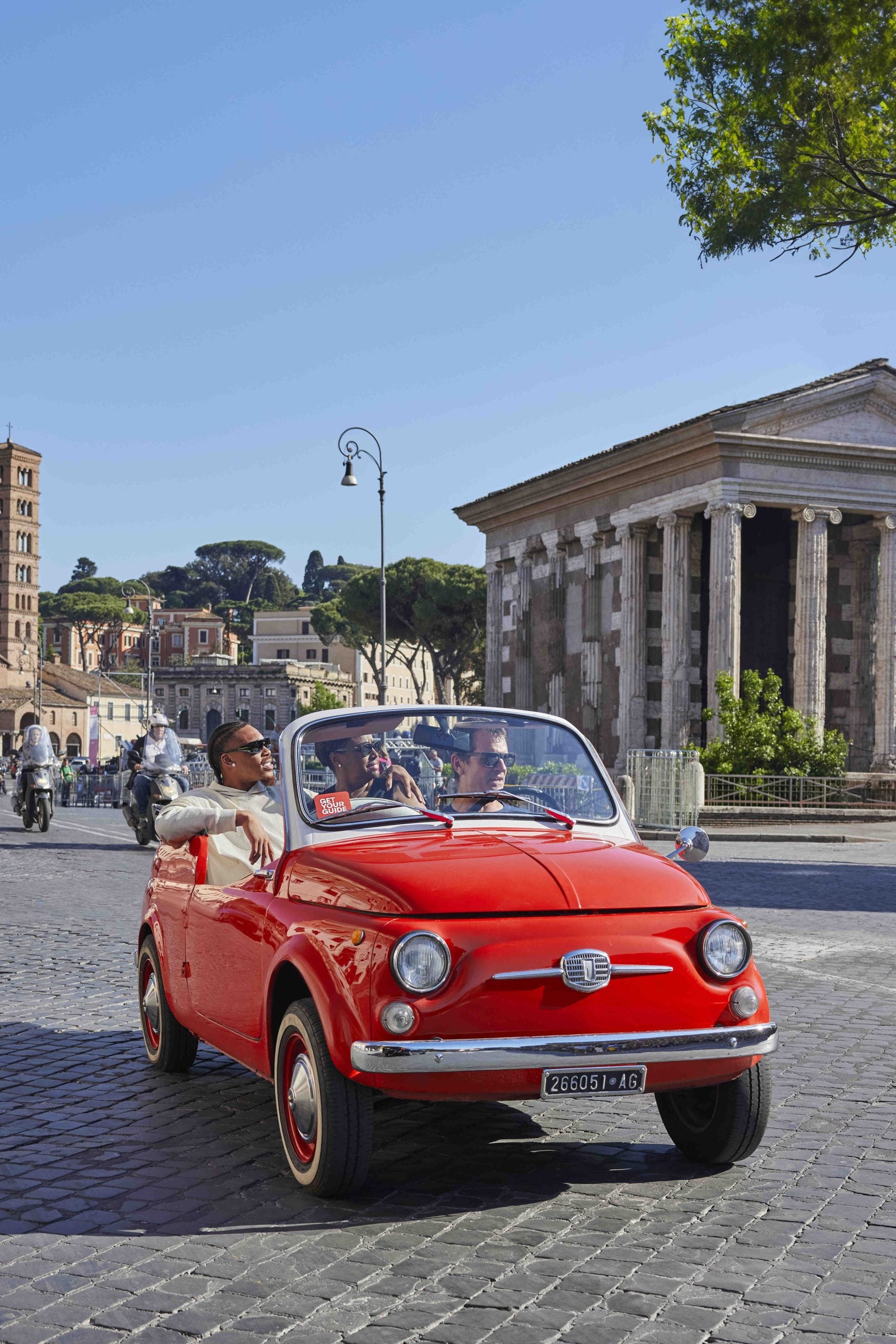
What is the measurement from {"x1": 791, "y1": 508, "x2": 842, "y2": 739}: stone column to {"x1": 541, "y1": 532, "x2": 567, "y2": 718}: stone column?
29.9 feet

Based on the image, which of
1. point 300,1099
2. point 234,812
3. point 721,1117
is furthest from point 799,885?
point 300,1099

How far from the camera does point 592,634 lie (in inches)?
1786

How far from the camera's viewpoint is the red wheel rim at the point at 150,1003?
6676mm

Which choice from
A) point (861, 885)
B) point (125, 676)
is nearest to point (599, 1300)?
point (861, 885)

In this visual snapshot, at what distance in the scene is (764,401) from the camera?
→ 39.0 metres

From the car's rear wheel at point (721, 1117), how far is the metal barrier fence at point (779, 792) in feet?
88.3

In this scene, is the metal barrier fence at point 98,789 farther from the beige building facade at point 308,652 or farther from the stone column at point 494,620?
the beige building facade at point 308,652

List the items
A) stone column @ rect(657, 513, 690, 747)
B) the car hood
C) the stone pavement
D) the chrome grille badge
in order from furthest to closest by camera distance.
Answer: stone column @ rect(657, 513, 690, 747), the car hood, the chrome grille badge, the stone pavement

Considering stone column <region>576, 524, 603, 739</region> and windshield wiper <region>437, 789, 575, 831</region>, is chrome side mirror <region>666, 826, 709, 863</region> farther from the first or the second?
stone column <region>576, 524, 603, 739</region>

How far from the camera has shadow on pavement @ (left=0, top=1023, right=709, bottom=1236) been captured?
4605 mm

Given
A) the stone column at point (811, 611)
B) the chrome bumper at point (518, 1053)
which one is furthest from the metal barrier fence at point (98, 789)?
the chrome bumper at point (518, 1053)

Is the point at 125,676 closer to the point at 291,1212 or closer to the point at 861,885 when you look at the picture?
the point at 861,885

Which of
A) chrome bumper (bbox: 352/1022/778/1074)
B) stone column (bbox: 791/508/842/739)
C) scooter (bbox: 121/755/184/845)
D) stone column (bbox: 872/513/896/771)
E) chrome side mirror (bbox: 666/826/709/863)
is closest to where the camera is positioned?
chrome bumper (bbox: 352/1022/778/1074)

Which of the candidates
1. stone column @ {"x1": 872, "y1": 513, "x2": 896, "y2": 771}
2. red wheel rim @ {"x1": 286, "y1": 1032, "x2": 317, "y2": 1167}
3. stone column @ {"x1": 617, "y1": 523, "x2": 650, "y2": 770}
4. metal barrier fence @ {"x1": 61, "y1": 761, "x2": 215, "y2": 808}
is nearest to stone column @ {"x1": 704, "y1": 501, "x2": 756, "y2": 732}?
stone column @ {"x1": 617, "y1": 523, "x2": 650, "y2": 770}
